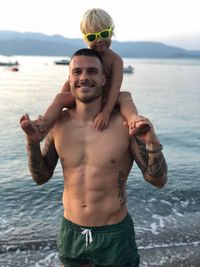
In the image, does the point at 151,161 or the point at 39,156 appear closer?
the point at 151,161

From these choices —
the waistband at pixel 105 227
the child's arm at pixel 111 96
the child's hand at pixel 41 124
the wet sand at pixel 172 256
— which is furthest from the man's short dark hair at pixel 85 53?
the wet sand at pixel 172 256

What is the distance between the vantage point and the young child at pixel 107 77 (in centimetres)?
360

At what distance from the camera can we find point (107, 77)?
12.7 feet

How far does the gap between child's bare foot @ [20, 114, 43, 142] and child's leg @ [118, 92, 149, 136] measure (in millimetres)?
719

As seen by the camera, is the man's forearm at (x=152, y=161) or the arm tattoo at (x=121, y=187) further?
the arm tattoo at (x=121, y=187)

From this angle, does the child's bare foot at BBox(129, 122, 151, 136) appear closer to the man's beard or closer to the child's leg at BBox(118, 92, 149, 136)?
the child's leg at BBox(118, 92, 149, 136)

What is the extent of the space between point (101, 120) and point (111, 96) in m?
0.25

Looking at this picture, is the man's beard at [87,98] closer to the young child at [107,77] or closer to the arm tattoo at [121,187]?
the young child at [107,77]

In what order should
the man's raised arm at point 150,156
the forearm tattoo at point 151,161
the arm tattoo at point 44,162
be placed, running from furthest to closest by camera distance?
the arm tattoo at point 44,162 < the forearm tattoo at point 151,161 < the man's raised arm at point 150,156

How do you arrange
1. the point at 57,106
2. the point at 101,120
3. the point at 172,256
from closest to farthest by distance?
the point at 101,120, the point at 57,106, the point at 172,256

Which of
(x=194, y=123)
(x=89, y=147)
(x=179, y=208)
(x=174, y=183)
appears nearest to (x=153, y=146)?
(x=89, y=147)

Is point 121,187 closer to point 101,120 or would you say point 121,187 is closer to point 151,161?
point 151,161

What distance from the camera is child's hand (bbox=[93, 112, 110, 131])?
358cm

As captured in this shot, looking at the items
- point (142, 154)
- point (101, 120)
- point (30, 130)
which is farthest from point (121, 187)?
point (30, 130)
